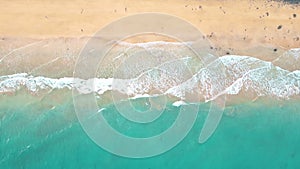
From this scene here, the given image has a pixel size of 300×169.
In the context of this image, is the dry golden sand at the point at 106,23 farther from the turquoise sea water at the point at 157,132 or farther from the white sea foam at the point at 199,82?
the turquoise sea water at the point at 157,132

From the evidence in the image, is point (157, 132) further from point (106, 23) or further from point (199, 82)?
point (106, 23)

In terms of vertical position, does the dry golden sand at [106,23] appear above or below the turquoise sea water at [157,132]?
above

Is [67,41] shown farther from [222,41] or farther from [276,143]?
[276,143]

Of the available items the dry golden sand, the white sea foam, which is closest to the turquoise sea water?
the white sea foam

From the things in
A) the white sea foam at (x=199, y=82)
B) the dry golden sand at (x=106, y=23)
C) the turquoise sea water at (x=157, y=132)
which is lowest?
the turquoise sea water at (x=157, y=132)

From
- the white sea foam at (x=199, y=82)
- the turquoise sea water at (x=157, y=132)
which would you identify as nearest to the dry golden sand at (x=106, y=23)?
the white sea foam at (x=199, y=82)

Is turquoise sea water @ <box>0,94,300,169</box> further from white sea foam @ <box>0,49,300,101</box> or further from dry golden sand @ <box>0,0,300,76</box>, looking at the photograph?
dry golden sand @ <box>0,0,300,76</box>

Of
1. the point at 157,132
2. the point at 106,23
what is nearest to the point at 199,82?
the point at 157,132
